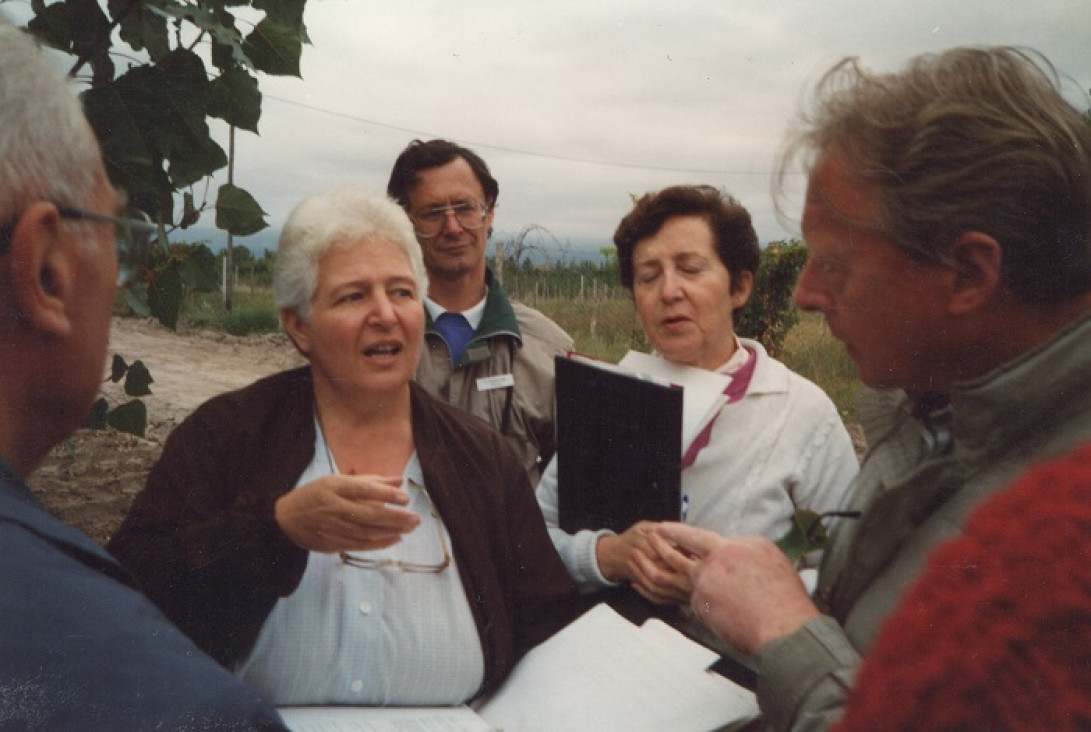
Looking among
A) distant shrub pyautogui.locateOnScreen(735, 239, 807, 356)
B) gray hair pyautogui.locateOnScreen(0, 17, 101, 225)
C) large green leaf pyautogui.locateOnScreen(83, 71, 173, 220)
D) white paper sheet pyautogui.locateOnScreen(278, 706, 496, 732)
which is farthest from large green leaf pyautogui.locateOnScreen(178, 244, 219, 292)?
distant shrub pyautogui.locateOnScreen(735, 239, 807, 356)

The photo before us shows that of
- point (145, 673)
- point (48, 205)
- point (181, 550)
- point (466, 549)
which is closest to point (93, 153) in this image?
point (48, 205)

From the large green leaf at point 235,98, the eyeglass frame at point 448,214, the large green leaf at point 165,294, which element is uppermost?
the large green leaf at point 235,98

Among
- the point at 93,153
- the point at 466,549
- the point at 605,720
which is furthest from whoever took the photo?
the point at 466,549

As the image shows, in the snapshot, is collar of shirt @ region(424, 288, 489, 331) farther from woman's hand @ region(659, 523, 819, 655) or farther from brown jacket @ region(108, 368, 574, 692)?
woman's hand @ region(659, 523, 819, 655)

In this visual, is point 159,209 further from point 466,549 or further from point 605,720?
point 605,720

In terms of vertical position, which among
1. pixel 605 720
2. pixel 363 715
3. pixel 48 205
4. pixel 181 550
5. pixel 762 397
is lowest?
pixel 363 715

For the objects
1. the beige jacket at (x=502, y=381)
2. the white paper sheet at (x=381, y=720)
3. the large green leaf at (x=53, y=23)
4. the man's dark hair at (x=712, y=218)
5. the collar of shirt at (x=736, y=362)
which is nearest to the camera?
the white paper sheet at (x=381, y=720)

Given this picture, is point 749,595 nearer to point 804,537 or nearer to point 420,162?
point 804,537

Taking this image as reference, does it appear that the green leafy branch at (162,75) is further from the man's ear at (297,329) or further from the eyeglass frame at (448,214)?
the eyeglass frame at (448,214)

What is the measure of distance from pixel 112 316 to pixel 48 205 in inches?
11.1

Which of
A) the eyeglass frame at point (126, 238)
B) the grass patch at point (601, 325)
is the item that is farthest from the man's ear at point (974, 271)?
the grass patch at point (601, 325)

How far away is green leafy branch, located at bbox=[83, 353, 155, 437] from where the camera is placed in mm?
2756

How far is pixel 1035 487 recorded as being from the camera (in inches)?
30.4

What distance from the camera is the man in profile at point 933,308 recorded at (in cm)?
118
